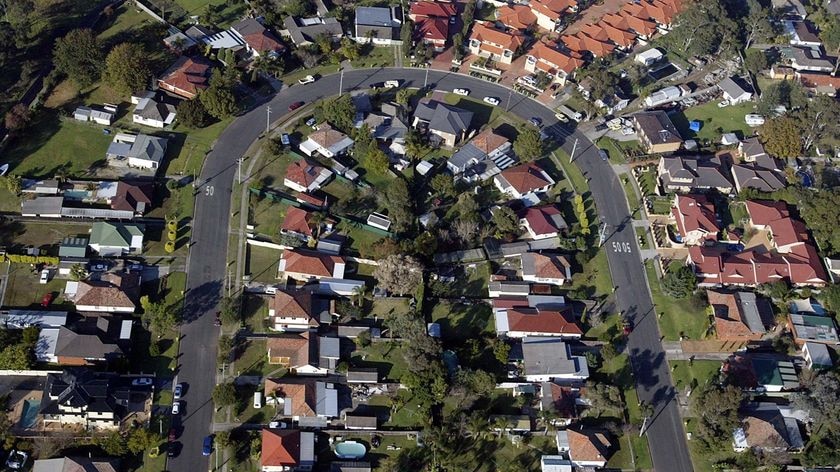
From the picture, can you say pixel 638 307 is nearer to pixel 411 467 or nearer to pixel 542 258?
pixel 542 258

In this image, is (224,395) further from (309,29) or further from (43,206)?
(309,29)

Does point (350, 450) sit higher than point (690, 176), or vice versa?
point (690, 176)

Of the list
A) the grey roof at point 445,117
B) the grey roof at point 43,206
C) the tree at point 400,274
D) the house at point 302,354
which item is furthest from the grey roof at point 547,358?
the grey roof at point 43,206

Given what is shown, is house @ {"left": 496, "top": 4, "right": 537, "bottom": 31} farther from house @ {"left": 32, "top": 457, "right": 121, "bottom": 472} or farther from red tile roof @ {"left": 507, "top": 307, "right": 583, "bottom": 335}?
house @ {"left": 32, "top": 457, "right": 121, "bottom": 472}

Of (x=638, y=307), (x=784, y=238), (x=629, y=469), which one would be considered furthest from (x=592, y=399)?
(x=784, y=238)

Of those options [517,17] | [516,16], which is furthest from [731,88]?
[516,16]

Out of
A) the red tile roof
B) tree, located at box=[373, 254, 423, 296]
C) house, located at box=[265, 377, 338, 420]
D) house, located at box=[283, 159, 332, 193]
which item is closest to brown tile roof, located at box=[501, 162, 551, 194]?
the red tile roof

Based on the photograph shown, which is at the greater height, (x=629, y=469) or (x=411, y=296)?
(x=411, y=296)
